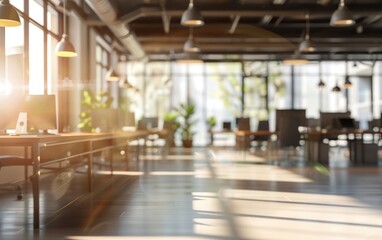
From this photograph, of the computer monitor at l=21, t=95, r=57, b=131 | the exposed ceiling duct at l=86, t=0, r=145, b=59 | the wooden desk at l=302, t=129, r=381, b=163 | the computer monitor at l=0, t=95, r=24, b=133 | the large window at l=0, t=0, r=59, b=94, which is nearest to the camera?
the computer monitor at l=0, t=95, r=24, b=133

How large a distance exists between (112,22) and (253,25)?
4.80 meters

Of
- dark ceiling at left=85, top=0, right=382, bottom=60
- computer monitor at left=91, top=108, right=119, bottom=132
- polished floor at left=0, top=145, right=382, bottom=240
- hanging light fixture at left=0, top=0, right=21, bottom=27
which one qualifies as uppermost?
dark ceiling at left=85, top=0, right=382, bottom=60

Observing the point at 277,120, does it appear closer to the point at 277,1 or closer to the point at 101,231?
the point at 277,1

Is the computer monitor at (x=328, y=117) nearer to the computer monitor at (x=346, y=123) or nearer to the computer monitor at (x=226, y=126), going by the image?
the computer monitor at (x=346, y=123)

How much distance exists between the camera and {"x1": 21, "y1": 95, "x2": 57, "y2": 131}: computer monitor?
560cm

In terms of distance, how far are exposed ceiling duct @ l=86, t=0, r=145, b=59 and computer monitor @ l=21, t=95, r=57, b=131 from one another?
154 inches

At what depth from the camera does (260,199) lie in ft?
18.5

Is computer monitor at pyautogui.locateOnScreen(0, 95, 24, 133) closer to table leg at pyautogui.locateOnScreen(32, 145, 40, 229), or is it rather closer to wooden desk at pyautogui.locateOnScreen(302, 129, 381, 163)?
table leg at pyautogui.locateOnScreen(32, 145, 40, 229)

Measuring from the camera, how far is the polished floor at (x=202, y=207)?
12.8 ft

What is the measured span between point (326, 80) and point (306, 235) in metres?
17.7

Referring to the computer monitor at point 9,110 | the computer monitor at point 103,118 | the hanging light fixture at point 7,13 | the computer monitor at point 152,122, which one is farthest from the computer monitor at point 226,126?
the hanging light fixture at point 7,13

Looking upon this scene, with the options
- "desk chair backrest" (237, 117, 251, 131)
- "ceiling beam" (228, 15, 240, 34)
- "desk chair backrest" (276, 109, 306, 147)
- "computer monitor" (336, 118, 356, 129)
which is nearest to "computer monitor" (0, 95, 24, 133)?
"desk chair backrest" (276, 109, 306, 147)

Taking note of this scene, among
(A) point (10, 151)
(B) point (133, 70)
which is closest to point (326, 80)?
(B) point (133, 70)

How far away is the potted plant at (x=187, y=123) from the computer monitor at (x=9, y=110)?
42.2ft
